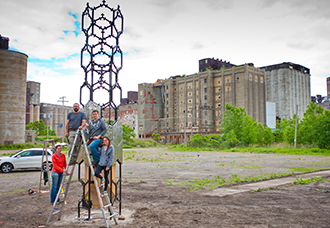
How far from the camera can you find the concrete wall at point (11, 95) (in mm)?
46406

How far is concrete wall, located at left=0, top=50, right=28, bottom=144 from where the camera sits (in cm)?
4641

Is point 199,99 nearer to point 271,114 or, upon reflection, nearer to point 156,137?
point 156,137

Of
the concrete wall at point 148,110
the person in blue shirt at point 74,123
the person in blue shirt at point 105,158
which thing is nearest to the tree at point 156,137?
the concrete wall at point 148,110

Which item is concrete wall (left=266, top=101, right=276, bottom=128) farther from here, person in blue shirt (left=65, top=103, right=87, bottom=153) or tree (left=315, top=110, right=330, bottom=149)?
person in blue shirt (left=65, top=103, right=87, bottom=153)

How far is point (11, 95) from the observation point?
46875mm

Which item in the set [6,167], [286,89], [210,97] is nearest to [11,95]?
[6,167]

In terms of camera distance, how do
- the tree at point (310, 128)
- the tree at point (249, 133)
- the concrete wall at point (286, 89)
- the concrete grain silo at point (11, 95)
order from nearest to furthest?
the tree at point (310, 128) < the concrete grain silo at point (11, 95) < the tree at point (249, 133) < the concrete wall at point (286, 89)

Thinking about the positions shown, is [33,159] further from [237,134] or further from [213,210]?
[237,134]

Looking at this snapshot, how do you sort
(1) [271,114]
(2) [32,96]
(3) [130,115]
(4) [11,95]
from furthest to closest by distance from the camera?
(2) [32,96] → (3) [130,115] → (1) [271,114] → (4) [11,95]

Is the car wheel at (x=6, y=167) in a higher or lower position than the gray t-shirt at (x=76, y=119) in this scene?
lower

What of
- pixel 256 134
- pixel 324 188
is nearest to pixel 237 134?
pixel 256 134

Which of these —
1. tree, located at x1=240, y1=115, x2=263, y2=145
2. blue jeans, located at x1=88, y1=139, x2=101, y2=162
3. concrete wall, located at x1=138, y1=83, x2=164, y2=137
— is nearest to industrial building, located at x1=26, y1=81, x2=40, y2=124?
concrete wall, located at x1=138, y1=83, x2=164, y2=137

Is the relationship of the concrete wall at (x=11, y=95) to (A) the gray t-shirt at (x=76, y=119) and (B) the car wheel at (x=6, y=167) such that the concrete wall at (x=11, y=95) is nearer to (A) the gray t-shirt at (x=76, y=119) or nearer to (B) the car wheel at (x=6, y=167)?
(B) the car wheel at (x=6, y=167)

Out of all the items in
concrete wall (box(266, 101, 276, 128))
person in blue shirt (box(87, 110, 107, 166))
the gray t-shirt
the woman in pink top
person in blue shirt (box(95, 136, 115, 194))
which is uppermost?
concrete wall (box(266, 101, 276, 128))
